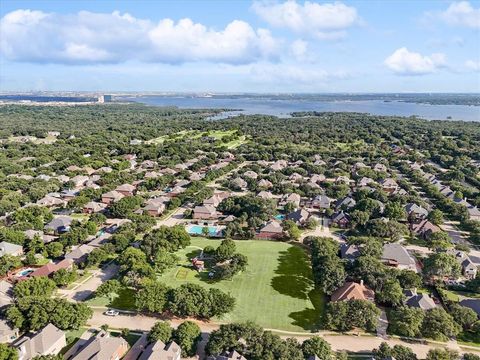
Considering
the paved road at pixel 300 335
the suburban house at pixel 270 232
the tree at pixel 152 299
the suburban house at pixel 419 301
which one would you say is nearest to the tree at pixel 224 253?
the suburban house at pixel 270 232

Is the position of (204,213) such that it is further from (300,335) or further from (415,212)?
(415,212)

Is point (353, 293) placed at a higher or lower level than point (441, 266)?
lower

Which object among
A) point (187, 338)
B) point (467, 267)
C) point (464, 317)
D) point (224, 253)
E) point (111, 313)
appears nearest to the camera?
point (187, 338)

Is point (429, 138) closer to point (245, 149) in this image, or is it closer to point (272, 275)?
point (245, 149)

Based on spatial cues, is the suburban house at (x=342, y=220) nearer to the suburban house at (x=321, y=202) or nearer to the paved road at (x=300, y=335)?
the suburban house at (x=321, y=202)

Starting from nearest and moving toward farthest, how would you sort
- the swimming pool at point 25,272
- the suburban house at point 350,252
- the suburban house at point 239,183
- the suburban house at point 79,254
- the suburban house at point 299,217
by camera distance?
the swimming pool at point 25,272, the suburban house at point 79,254, the suburban house at point 350,252, the suburban house at point 299,217, the suburban house at point 239,183

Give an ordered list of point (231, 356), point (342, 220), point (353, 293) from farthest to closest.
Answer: point (342, 220)
point (353, 293)
point (231, 356)

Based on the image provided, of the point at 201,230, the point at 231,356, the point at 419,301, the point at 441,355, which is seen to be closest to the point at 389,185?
the point at 201,230
